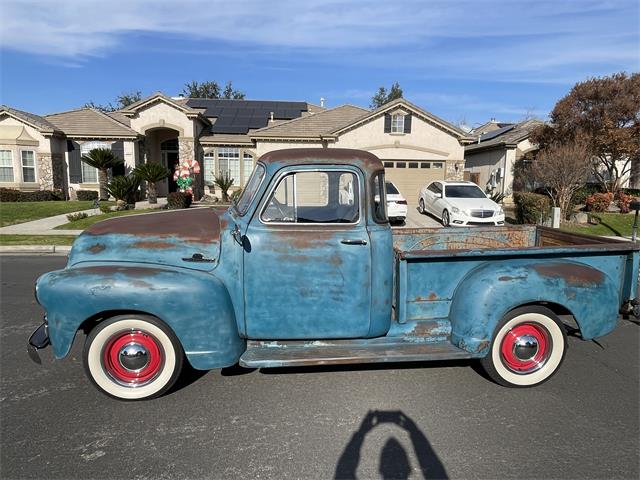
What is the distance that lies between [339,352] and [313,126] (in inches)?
847

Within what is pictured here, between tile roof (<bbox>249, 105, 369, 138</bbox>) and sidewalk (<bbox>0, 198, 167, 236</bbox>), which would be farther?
tile roof (<bbox>249, 105, 369, 138</bbox>)

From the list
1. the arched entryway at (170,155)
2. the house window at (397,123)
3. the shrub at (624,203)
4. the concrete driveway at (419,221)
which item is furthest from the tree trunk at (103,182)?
the shrub at (624,203)

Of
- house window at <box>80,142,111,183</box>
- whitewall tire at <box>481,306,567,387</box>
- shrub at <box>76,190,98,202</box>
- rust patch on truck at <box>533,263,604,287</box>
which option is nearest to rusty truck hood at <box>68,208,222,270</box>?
whitewall tire at <box>481,306,567,387</box>

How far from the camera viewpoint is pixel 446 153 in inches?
898

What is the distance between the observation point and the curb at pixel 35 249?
10594mm

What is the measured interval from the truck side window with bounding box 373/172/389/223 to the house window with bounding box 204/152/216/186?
23.3m

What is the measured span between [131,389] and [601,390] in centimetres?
403

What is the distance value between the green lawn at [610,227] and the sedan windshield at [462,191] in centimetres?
327

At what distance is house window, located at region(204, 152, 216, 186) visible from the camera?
25.9 metres

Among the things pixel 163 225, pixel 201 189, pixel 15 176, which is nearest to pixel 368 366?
pixel 163 225

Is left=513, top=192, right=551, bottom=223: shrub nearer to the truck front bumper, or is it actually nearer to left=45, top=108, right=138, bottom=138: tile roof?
the truck front bumper

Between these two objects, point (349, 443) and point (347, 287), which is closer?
point (349, 443)

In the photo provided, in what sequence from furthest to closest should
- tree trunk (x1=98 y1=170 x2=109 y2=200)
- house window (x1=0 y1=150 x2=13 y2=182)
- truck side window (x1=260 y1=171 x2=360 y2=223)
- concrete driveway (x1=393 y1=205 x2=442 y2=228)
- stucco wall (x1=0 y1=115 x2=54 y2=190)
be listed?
tree trunk (x1=98 y1=170 x2=109 y2=200)
house window (x1=0 y1=150 x2=13 y2=182)
stucco wall (x1=0 y1=115 x2=54 y2=190)
concrete driveway (x1=393 y1=205 x2=442 y2=228)
truck side window (x1=260 y1=171 x2=360 y2=223)

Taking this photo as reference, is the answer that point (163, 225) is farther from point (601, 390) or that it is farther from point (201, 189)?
point (201, 189)
